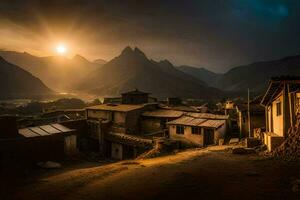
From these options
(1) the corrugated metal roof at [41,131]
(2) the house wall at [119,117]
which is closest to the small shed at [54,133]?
(1) the corrugated metal roof at [41,131]

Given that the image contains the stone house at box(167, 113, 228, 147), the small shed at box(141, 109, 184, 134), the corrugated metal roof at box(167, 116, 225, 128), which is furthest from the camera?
the small shed at box(141, 109, 184, 134)

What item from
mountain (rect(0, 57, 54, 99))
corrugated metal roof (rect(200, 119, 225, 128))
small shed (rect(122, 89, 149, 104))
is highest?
mountain (rect(0, 57, 54, 99))

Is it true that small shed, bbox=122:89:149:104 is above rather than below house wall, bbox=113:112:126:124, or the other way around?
above

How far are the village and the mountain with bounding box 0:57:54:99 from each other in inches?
5105

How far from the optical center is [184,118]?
128ft

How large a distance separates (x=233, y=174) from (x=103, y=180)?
731cm

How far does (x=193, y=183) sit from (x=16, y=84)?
7390 inches

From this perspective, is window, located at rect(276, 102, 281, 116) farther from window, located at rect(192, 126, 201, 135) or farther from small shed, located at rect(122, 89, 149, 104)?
small shed, located at rect(122, 89, 149, 104)

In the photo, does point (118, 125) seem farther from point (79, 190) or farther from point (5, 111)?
point (5, 111)

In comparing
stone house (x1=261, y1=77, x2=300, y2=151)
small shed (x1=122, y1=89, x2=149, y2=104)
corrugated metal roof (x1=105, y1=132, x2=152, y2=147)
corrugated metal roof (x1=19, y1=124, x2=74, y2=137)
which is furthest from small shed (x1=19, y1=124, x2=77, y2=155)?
stone house (x1=261, y1=77, x2=300, y2=151)

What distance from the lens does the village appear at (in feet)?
59.3

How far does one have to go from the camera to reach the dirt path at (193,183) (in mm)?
11211

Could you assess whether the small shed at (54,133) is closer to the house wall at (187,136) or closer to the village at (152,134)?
the village at (152,134)

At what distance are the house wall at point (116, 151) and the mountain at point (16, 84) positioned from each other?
142459mm
